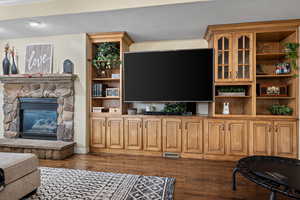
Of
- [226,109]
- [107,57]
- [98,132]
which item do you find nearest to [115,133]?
[98,132]

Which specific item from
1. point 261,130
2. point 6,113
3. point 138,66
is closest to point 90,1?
point 138,66

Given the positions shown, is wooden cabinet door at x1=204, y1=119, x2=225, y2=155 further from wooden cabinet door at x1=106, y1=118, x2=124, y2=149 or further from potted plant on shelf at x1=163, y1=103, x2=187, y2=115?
wooden cabinet door at x1=106, y1=118, x2=124, y2=149

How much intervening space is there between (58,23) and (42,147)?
2.33m

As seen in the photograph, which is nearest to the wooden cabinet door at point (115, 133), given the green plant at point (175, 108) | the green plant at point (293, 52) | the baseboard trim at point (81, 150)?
the baseboard trim at point (81, 150)

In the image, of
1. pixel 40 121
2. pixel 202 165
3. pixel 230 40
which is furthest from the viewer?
pixel 40 121

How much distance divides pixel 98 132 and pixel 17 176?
196cm

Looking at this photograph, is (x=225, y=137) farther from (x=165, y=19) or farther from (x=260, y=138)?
(x=165, y=19)

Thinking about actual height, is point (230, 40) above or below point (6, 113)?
above

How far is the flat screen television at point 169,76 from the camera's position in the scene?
338 centimetres

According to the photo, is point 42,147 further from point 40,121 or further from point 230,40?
point 230,40

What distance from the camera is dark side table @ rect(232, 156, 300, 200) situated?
1.47 m

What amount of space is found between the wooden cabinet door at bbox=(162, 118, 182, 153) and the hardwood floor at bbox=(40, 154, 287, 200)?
25 centimetres

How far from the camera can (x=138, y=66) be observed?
143 inches

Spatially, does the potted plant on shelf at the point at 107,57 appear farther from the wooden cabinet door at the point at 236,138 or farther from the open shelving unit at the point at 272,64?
the open shelving unit at the point at 272,64
